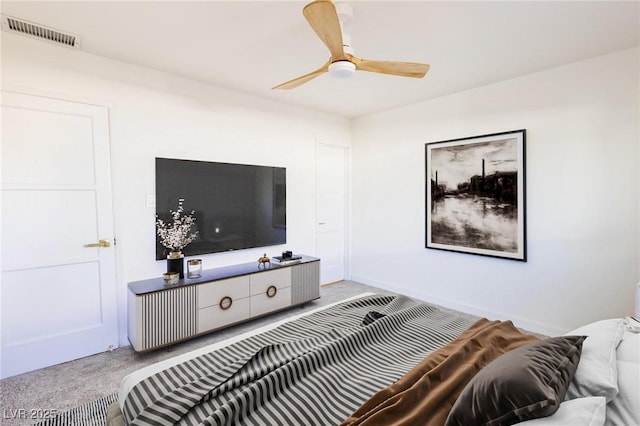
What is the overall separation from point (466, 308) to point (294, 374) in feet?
9.78

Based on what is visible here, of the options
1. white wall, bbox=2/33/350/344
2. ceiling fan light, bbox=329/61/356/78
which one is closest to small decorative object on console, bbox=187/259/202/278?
white wall, bbox=2/33/350/344

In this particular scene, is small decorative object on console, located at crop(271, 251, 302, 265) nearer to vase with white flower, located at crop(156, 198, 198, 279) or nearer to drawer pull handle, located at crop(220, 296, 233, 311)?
drawer pull handle, located at crop(220, 296, 233, 311)

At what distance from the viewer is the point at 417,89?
3537mm

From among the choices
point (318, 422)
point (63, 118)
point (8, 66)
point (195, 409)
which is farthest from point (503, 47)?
point (8, 66)

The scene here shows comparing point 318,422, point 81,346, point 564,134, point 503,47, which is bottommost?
point 81,346

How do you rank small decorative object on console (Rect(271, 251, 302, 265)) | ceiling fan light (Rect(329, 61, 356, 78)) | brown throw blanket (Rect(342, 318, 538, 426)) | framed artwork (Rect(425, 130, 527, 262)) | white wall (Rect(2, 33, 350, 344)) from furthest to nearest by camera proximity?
small decorative object on console (Rect(271, 251, 302, 265)), framed artwork (Rect(425, 130, 527, 262)), white wall (Rect(2, 33, 350, 344)), ceiling fan light (Rect(329, 61, 356, 78)), brown throw blanket (Rect(342, 318, 538, 426))

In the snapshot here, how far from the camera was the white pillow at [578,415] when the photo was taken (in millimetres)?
826

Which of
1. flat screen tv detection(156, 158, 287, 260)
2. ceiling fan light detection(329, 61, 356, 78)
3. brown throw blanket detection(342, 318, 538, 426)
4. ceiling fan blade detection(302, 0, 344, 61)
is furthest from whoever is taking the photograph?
flat screen tv detection(156, 158, 287, 260)

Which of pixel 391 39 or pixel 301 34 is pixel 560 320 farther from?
pixel 301 34

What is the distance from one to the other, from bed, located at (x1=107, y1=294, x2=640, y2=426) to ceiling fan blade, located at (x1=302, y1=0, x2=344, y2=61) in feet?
5.41

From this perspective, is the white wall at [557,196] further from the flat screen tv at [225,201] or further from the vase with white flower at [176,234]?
the vase with white flower at [176,234]

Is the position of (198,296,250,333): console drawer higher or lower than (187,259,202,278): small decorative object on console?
lower

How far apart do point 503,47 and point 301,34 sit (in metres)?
1.65

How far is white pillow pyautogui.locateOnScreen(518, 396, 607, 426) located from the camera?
2.71ft
